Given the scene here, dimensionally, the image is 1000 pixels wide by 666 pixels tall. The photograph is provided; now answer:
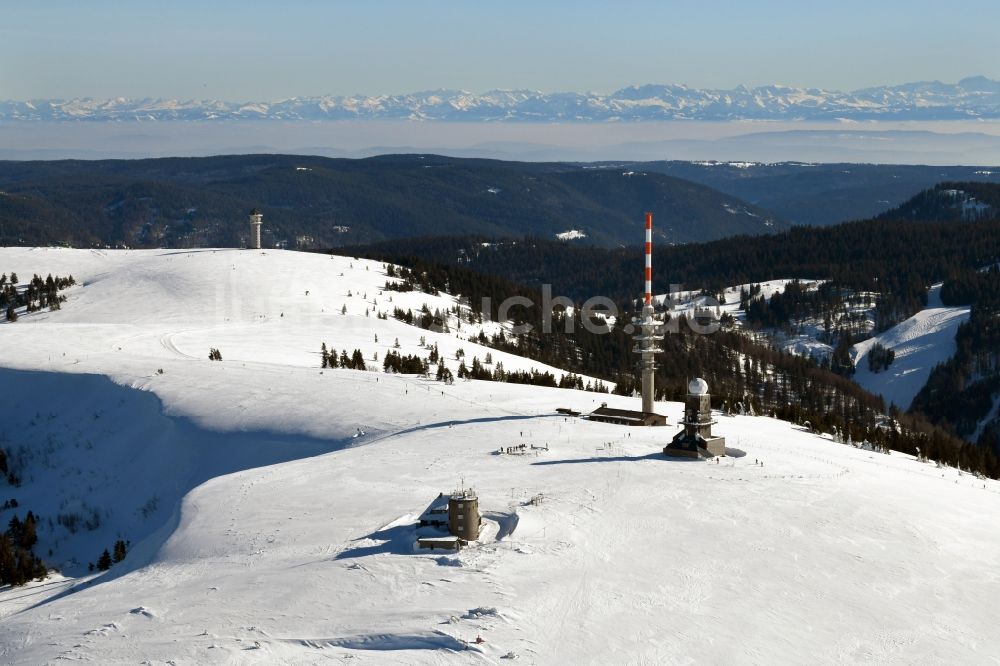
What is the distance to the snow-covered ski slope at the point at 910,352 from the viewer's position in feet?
543

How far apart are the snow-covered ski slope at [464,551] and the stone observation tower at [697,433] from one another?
878 millimetres

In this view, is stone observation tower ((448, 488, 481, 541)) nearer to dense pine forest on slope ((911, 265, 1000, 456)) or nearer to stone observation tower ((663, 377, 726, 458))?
stone observation tower ((663, 377, 726, 458))

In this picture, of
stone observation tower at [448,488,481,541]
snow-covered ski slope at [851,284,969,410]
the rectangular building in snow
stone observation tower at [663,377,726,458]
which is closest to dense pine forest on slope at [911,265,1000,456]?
snow-covered ski slope at [851,284,969,410]

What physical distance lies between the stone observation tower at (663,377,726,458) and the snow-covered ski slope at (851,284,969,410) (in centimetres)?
13015

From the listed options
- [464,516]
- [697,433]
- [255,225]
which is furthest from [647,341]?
[255,225]

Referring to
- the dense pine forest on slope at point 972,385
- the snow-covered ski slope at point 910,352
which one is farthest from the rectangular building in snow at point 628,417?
the snow-covered ski slope at point 910,352

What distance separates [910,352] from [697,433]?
154441 millimetres

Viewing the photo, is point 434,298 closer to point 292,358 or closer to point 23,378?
point 292,358

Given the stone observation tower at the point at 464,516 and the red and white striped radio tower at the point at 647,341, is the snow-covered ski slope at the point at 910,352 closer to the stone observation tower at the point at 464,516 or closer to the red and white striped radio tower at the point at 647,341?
the red and white striped radio tower at the point at 647,341

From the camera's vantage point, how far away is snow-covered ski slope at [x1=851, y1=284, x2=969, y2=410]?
543 feet

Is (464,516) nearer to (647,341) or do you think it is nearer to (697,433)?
(697,433)

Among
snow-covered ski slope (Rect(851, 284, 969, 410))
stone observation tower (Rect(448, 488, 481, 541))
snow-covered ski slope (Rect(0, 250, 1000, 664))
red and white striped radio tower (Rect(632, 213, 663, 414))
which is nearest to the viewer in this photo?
snow-covered ski slope (Rect(0, 250, 1000, 664))

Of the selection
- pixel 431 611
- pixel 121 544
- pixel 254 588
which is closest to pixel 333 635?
pixel 431 611

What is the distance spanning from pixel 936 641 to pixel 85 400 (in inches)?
1621
